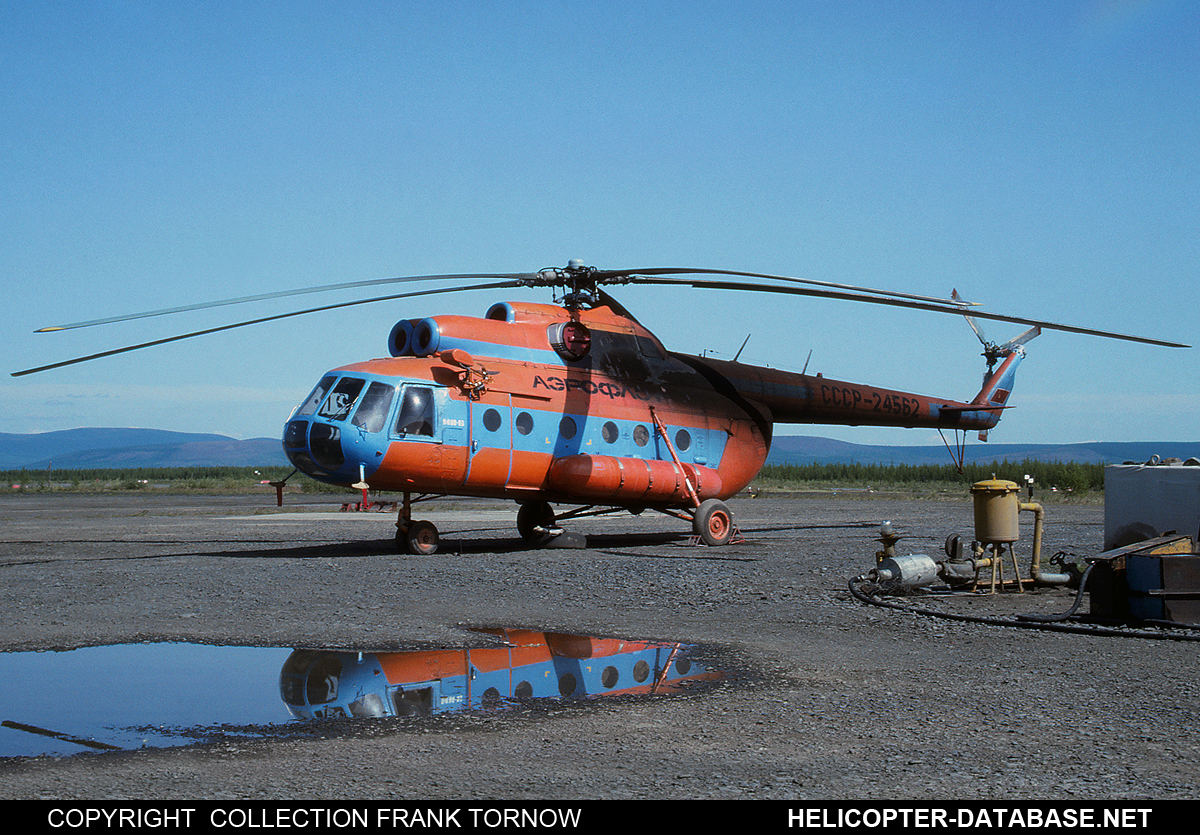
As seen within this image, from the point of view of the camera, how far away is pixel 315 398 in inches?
606

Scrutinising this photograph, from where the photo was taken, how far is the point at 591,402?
57.9 ft

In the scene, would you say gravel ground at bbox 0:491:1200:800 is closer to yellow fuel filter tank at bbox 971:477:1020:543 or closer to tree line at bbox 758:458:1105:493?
yellow fuel filter tank at bbox 971:477:1020:543

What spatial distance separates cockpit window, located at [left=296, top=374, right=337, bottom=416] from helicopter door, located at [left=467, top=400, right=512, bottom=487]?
7.54 feet

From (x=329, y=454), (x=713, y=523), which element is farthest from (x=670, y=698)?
(x=713, y=523)

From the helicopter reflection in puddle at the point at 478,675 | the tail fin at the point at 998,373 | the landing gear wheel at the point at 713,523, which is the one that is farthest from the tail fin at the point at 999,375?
the helicopter reflection in puddle at the point at 478,675

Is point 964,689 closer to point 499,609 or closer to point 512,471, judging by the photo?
point 499,609

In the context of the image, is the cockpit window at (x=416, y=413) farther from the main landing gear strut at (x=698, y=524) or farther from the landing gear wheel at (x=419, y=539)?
the main landing gear strut at (x=698, y=524)

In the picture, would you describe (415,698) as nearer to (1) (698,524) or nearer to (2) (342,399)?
(2) (342,399)

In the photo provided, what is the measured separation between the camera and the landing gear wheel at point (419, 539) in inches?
643

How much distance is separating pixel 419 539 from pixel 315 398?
2.94m

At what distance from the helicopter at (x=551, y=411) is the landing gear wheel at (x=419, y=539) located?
24 millimetres

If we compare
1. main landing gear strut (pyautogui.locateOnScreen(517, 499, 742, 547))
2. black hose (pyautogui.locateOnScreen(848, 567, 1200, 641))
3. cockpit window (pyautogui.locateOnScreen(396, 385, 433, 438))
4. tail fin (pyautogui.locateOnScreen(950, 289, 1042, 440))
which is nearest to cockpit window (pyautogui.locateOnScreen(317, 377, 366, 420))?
cockpit window (pyautogui.locateOnScreen(396, 385, 433, 438))

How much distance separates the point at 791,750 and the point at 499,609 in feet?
18.7
